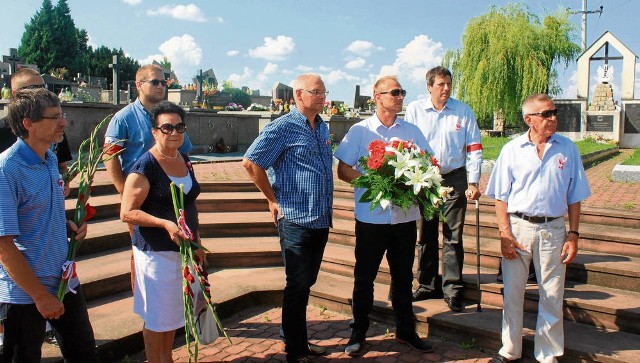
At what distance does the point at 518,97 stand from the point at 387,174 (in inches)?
893

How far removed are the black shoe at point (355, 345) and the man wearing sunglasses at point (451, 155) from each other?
40.0 inches

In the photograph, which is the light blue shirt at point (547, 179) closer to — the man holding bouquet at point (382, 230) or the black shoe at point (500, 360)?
the man holding bouquet at point (382, 230)

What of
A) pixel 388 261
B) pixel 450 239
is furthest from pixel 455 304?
pixel 388 261

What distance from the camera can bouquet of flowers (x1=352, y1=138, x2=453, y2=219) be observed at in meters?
3.58

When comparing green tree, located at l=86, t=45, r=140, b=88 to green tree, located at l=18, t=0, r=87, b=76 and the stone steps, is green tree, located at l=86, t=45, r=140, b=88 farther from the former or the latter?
the stone steps

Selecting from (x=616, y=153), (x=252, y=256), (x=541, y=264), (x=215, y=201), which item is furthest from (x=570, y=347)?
(x=616, y=153)

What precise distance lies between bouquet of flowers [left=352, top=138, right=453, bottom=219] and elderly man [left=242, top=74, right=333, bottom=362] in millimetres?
351

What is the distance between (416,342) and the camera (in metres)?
4.21

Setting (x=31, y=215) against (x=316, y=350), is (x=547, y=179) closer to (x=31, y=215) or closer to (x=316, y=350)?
(x=316, y=350)

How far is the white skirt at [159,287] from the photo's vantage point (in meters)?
3.09

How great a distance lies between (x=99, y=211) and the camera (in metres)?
6.41

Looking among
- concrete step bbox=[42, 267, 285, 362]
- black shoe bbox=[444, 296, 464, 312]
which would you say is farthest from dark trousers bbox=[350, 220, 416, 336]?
concrete step bbox=[42, 267, 285, 362]

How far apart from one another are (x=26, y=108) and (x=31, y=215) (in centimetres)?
54

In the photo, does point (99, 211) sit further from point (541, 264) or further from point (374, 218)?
point (541, 264)
